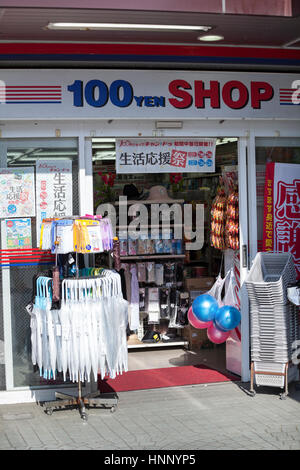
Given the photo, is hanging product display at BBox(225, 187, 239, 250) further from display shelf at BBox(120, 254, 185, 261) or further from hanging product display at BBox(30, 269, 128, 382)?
hanging product display at BBox(30, 269, 128, 382)

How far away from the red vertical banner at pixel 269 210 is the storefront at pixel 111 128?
0.32 ft

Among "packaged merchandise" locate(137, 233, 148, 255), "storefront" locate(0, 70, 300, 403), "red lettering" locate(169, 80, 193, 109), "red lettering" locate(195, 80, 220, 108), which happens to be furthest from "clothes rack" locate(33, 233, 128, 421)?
"packaged merchandise" locate(137, 233, 148, 255)

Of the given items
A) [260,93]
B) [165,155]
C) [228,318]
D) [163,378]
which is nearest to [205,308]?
[228,318]

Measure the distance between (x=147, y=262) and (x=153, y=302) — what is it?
52 cm

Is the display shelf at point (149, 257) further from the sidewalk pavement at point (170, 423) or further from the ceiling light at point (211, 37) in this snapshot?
the ceiling light at point (211, 37)

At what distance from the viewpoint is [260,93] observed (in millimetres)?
6914

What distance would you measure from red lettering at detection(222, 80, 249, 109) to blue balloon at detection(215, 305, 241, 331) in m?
2.06

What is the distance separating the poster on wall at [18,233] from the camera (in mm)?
6512

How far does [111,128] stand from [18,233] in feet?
4.57

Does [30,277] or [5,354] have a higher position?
[30,277]

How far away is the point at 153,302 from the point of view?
8.58 metres

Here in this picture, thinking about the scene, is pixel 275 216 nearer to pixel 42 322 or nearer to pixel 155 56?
pixel 155 56

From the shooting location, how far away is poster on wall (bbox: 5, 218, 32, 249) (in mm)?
6512
